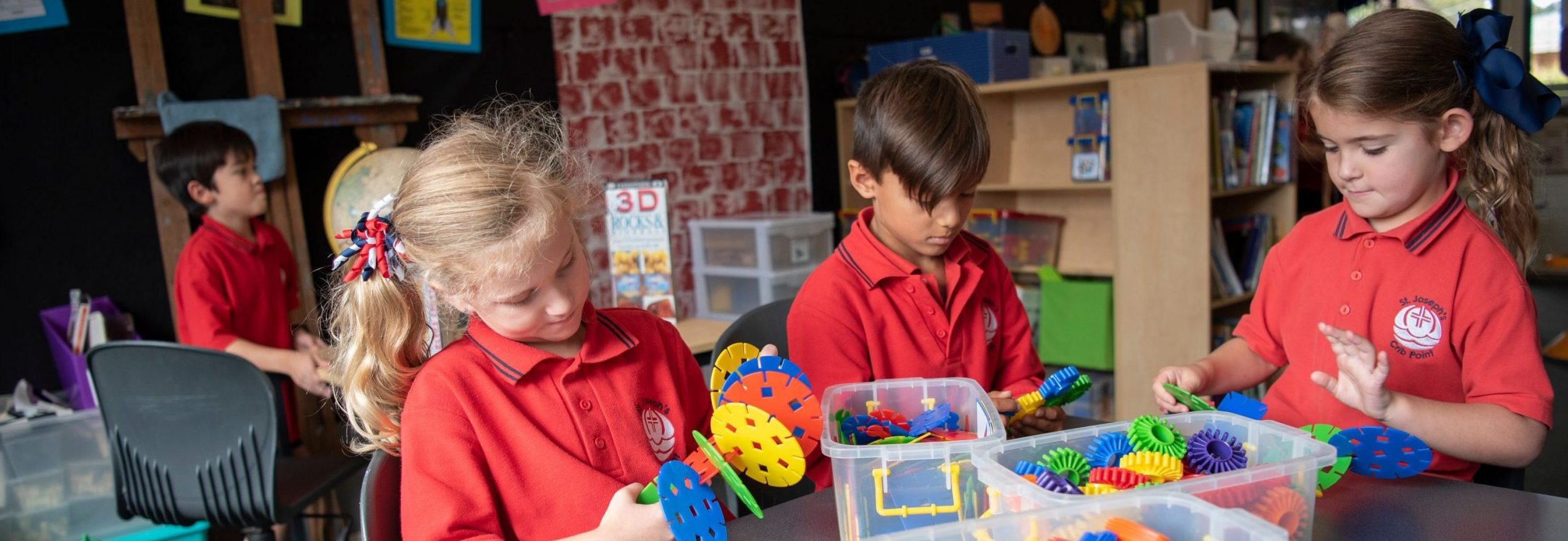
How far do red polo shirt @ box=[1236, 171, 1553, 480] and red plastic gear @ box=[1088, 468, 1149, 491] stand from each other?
600mm

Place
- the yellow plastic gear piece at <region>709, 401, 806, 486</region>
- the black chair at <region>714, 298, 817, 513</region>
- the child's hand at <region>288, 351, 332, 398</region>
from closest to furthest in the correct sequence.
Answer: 1. the yellow plastic gear piece at <region>709, 401, 806, 486</region>
2. the black chair at <region>714, 298, 817, 513</region>
3. the child's hand at <region>288, 351, 332, 398</region>

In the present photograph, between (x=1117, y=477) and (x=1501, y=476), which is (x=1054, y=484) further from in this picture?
(x=1501, y=476)

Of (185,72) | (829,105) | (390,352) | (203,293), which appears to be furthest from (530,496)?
(829,105)

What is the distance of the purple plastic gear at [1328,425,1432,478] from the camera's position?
1.05 meters

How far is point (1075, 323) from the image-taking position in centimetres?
353

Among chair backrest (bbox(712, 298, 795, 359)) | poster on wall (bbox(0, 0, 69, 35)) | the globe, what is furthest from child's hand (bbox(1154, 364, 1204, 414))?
poster on wall (bbox(0, 0, 69, 35))

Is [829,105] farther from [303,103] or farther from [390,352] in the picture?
Result: [390,352]

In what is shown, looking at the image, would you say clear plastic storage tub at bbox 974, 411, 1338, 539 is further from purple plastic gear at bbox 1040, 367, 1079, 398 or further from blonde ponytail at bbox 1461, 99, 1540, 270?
blonde ponytail at bbox 1461, 99, 1540, 270

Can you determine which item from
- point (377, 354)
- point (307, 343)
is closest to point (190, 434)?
point (307, 343)

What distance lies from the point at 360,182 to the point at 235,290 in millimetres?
426

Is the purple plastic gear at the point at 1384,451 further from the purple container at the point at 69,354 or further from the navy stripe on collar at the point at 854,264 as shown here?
the purple container at the point at 69,354

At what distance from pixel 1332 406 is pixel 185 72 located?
2.75 metres

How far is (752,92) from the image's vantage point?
12.4 feet

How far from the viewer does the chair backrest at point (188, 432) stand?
1.97 m
